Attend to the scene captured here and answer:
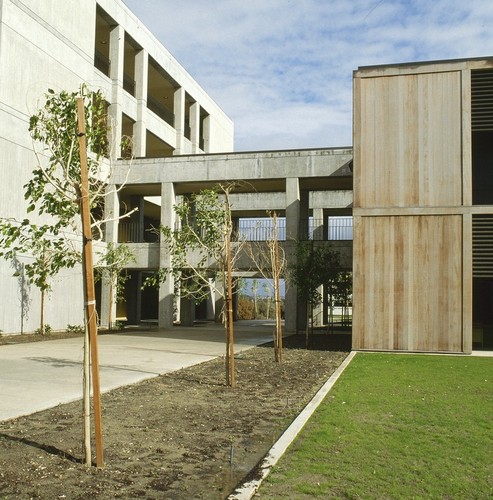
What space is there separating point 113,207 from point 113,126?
73.9 ft

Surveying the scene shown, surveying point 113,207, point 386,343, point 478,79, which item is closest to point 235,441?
point 386,343

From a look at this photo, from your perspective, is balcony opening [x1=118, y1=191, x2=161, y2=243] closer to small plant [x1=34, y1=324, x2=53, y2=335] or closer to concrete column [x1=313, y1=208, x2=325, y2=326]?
small plant [x1=34, y1=324, x2=53, y2=335]

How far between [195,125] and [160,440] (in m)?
34.9

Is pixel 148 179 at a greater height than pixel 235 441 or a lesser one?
greater

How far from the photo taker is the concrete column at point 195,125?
3966cm

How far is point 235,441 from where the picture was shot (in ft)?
22.1

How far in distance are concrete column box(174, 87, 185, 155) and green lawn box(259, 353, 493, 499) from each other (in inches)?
1118

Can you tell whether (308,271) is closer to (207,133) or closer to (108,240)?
(108,240)

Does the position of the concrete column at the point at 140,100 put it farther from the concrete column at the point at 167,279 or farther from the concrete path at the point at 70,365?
the concrete path at the point at 70,365

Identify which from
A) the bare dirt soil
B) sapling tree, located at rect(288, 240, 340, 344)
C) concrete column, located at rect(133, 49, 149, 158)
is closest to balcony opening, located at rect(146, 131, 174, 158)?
concrete column, located at rect(133, 49, 149, 158)

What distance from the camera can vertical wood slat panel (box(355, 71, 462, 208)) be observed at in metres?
16.9

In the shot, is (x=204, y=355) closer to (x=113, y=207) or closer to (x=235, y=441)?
(x=235, y=441)

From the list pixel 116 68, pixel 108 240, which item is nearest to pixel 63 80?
pixel 116 68

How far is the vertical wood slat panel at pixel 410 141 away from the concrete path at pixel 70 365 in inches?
262
